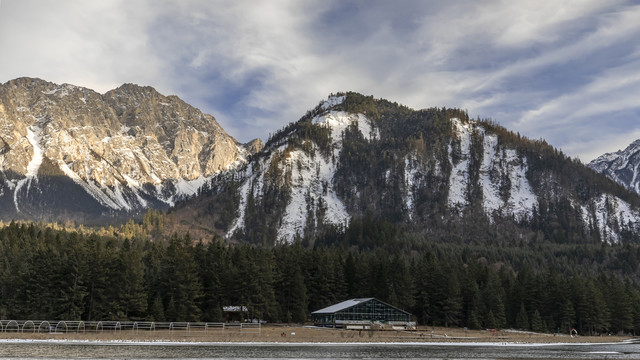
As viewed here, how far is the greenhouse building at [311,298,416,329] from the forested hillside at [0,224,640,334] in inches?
292

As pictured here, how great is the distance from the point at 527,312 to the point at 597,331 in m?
17.7

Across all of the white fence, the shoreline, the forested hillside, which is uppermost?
the forested hillside

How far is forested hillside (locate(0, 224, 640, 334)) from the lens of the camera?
11450cm

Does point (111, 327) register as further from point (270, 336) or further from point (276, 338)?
point (276, 338)

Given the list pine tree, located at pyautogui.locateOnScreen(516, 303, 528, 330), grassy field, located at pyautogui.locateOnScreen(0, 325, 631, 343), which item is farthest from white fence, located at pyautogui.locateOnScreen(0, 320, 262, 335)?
pine tree, located at pyautogui.locateOnScreen(516, 303, 528, 330)

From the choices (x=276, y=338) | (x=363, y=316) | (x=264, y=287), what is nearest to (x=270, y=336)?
(x=276, y=338)

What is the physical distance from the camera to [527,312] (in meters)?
154

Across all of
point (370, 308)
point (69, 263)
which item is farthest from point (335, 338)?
point (69, 263)

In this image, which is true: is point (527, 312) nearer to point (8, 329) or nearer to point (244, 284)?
point (244, 284)

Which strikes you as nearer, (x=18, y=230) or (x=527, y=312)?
(x=527, y=312)

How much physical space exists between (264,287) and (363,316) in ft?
76.8

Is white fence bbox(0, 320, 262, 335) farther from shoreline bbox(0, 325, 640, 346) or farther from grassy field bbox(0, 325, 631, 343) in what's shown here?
shoreline bbox(0, 325, 640, 346)

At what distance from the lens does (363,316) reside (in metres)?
136

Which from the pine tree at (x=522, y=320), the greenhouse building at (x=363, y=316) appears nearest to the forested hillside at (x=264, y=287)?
the pine tree at (x=522, y=320)
